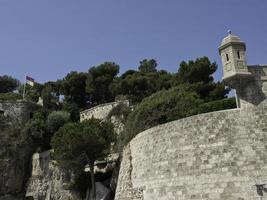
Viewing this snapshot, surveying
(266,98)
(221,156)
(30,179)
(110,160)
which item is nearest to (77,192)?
(110,160)

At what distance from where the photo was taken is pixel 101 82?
4069 centimetres

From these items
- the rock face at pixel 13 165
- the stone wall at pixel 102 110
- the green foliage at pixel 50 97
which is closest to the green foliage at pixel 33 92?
the green foliage at pixel 50 97

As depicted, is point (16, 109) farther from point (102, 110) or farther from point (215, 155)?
point (215, 155)

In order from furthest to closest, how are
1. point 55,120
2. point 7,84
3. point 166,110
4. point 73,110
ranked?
point 7,84 → point 73,110 → point 55,120 → point 166,110

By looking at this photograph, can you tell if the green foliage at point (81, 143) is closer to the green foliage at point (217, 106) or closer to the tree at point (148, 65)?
the green foliage at point (217, 106)

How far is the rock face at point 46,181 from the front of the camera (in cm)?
2772

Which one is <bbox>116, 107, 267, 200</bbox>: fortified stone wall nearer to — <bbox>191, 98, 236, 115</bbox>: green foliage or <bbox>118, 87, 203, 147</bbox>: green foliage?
<bbox>118, 87, 203, 147</bbox>: green foliage

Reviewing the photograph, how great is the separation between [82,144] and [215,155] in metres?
11.1

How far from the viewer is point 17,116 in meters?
35.2

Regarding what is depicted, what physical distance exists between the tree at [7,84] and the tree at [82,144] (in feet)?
108

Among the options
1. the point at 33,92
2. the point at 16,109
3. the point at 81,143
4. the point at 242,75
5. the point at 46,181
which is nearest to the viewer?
the point at 242,75

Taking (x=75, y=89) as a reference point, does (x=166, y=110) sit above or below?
below

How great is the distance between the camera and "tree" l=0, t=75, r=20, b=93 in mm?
54000

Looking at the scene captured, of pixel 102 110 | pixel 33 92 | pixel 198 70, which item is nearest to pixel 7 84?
pixel 33 92
